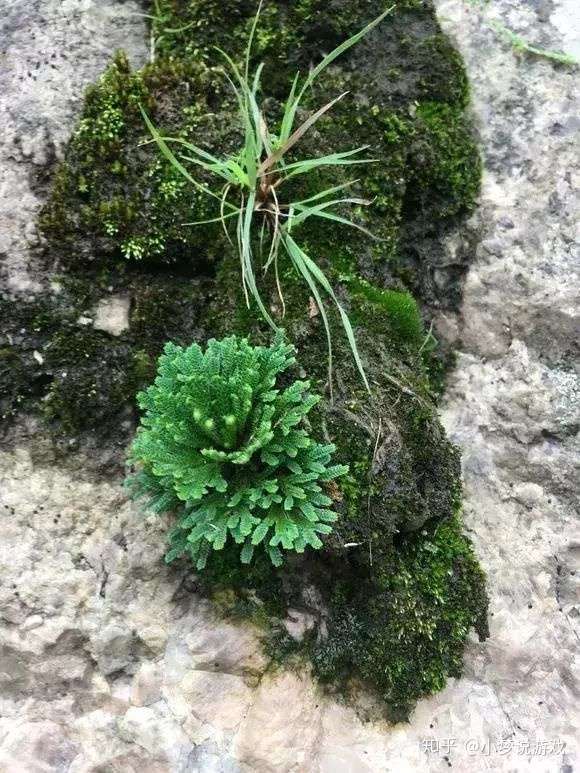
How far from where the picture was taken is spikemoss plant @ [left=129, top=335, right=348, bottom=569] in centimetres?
244

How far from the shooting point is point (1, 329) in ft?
9.33

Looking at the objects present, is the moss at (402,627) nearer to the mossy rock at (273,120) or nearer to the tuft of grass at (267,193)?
the tuft of grass at (267,193)

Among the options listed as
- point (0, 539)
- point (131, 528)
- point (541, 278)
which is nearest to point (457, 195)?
point (541, 278)

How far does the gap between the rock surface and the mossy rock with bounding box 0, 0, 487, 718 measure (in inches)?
7.4

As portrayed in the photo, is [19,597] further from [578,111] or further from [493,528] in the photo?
[578,111]

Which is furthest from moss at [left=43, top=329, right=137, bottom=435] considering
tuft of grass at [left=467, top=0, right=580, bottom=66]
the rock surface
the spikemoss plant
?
tuft of grass at [left=467, top=0, right=580, bottom=66]

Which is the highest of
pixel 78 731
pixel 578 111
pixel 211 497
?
pixel 578 111

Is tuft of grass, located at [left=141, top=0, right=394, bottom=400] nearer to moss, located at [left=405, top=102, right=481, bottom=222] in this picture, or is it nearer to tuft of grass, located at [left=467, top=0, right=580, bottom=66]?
moss, located at [left=405, top=102, right=481, bottom=222]

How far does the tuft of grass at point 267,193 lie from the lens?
273 cm

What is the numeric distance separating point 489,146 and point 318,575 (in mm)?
2485

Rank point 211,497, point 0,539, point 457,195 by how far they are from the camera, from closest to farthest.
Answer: point 211,497, point 0,539, point 457,195

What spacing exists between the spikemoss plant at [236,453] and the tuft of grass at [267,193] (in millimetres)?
303

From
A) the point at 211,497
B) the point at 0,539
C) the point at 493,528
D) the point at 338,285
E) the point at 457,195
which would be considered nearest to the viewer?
the point at 211,497

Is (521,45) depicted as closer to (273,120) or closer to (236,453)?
(273,120)
